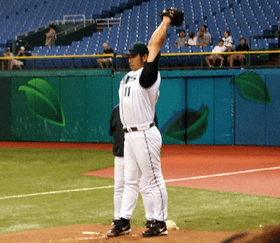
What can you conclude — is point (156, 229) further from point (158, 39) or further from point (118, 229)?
point (158, 39)

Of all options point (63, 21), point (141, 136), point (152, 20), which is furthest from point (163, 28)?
point (63, 21)

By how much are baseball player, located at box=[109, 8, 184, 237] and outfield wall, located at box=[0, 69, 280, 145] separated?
1268cm

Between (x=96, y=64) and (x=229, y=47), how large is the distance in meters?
5.27

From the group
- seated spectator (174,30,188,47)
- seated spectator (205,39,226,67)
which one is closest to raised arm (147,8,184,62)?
seated spectator (205,39,226,67)

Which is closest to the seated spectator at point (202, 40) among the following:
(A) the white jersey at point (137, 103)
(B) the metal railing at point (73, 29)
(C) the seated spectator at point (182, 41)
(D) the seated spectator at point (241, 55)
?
(C) the seated spectator at point (182, 41)

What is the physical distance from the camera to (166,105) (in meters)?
17.5

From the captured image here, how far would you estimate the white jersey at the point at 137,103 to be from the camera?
13.6 ft

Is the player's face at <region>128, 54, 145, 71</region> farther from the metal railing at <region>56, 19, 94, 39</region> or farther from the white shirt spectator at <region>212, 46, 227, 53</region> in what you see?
the metal railing at <region>56, 19, 94, 39</region>

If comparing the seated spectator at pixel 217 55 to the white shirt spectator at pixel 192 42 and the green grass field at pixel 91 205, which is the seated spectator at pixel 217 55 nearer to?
the white shirt spectator at pixel 192 42

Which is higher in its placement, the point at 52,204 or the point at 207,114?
the point at 207,114

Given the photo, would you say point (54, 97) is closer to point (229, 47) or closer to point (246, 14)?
point (229, 47)

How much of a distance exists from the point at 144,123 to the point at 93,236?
4.08ft

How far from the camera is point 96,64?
17750mm

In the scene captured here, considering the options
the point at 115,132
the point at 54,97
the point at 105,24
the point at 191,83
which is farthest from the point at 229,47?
the point at 115,132
